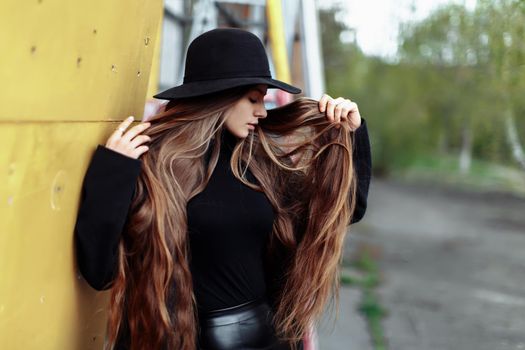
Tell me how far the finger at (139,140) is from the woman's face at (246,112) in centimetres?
24

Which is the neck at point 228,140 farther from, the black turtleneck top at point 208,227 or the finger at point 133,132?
the finger at point 133,132

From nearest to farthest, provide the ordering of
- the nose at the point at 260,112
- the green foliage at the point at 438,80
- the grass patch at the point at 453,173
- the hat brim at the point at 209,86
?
the hat brim at the point at 209,86
the nose at the point at 260,112
the green foliage at the point at 438,80
the grass patch at the point at 453,173

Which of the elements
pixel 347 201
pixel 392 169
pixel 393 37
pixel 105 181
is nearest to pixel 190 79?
pixel 105 181

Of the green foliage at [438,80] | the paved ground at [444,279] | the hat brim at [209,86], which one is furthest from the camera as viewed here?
the green foliage at [438,80]

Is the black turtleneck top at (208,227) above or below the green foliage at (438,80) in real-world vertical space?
below

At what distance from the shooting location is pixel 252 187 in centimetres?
198

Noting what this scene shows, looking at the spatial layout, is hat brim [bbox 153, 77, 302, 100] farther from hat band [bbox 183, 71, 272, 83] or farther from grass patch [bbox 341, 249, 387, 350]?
grass patch [bbox 341, 249, 387, 350]

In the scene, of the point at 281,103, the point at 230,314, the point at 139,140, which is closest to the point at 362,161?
the point at 230,314

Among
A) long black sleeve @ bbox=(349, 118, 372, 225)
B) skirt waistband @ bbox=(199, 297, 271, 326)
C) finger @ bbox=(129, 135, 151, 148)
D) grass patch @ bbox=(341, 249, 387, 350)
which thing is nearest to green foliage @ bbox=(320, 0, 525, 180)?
grass patch @ bbox=(341, 249, 387, 350)

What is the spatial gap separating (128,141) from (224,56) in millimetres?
323

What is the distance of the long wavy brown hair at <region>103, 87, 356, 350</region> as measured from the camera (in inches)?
69.9

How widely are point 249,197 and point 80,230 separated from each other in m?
0.46

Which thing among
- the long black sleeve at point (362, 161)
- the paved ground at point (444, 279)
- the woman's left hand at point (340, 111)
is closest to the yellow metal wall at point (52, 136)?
the woman's left hand at point (340, 111)

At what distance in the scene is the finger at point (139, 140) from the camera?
5.75ft
